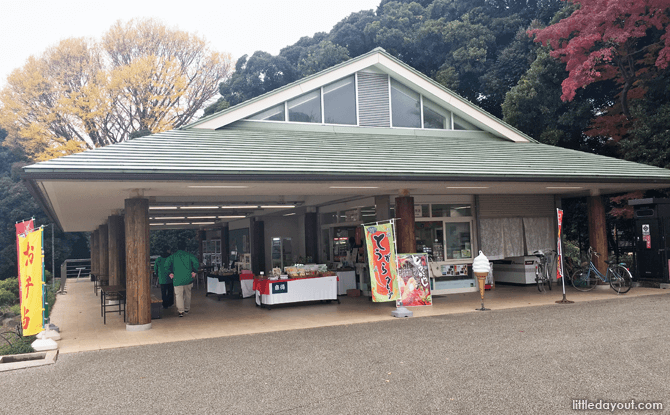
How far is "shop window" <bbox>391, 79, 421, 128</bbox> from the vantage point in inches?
500

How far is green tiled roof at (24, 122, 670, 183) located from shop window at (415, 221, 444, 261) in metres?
2.22

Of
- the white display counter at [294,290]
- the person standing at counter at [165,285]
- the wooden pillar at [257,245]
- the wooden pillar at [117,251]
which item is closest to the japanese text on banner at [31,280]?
the person standing at counter at [165,285]

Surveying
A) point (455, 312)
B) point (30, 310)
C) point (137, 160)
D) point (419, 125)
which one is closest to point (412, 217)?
point (455, 312)

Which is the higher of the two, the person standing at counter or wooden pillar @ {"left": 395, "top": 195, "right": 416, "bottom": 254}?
wooden pillar @ {"left": 395, "top": 195, "right": 416, "bottom": 254}

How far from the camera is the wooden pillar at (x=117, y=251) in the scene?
13781 mm

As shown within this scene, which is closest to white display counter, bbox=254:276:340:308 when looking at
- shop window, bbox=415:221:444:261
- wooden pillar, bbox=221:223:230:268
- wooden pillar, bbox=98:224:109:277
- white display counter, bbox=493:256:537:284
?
shop window, bbox=415:221:444:261

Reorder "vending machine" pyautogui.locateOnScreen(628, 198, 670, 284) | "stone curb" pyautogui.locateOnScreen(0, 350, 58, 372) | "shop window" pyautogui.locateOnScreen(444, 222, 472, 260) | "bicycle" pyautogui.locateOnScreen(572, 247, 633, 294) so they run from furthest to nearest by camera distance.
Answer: "shop window" pyautogui.locateOnScreen(444, 222, 472, 260) < "vending machine" pyautogui.locateOnScreen(628, 198, 670, 284) < "bicycle" pyautogui.locateOnScreen(572, 247, 633, 294) < "stone curb" pyautogui.locateOnScreen(0, 350, 58, 372)

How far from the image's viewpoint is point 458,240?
531 inches

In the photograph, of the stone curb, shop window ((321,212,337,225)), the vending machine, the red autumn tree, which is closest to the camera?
the stone curb

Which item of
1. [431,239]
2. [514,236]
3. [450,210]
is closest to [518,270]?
[514,236]

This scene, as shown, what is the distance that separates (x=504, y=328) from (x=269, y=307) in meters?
5.50

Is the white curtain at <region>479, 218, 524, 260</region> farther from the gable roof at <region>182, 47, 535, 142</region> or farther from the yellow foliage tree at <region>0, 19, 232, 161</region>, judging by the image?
A: the yellow foliage tree at <region>0, 19, 232, 161</region>

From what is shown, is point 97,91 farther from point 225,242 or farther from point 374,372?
point 374,372

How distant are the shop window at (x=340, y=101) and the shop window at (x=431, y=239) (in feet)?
10.6
